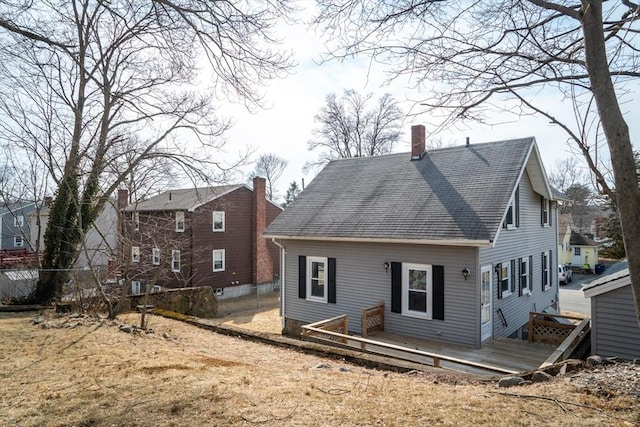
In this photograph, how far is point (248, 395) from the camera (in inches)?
200

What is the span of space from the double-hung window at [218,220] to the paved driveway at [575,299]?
2011cm

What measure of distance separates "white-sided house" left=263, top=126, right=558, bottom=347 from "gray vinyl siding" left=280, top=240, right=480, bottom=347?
0.03m

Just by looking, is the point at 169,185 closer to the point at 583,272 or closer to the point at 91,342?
the point at 91,342

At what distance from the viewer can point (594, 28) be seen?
4.39 m

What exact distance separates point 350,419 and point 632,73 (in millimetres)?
5128

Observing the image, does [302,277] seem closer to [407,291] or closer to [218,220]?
[407,291]

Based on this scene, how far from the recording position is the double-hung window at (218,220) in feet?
84.6

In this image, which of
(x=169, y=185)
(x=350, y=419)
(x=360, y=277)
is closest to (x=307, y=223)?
(x=360, y=277)

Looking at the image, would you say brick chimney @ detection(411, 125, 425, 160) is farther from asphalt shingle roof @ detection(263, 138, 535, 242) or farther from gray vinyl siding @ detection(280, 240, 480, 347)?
gray vinyl siding @ detection(280, 240, 480, 347)

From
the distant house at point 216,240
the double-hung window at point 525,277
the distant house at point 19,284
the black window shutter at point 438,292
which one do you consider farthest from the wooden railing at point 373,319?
the distant house at point 216,240

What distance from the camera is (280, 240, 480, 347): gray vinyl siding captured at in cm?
1126

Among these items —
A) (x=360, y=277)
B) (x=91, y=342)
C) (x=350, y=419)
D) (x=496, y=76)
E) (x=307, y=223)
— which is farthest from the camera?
(x=307, y=223)

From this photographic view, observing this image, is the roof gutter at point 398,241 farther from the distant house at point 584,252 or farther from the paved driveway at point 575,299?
the distant house at point 584,252

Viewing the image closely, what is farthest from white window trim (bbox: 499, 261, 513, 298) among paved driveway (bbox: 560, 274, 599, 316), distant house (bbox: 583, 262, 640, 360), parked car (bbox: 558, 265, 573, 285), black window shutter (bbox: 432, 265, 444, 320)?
parked car (bbox: 558, 265, 573, 285)
